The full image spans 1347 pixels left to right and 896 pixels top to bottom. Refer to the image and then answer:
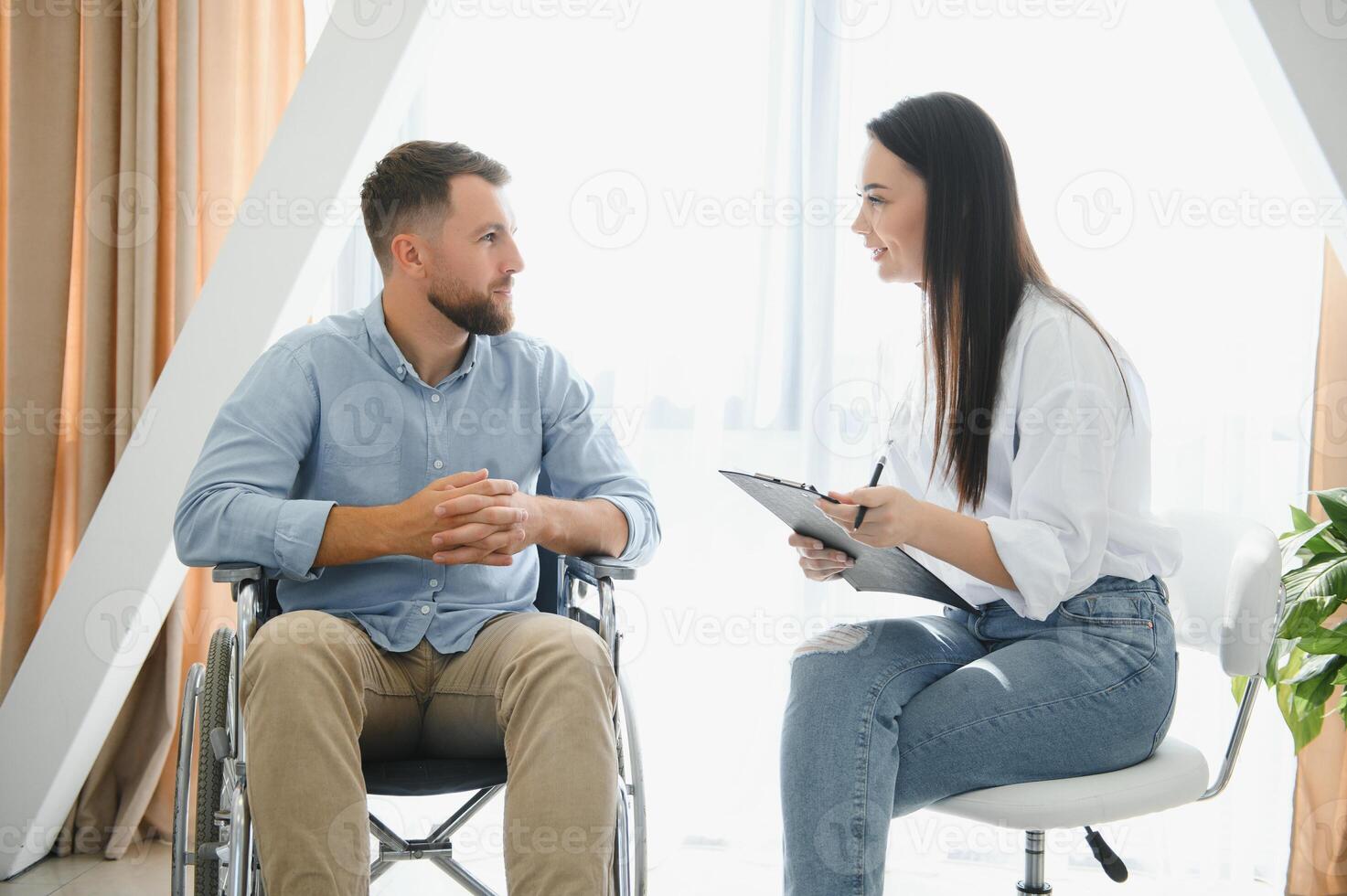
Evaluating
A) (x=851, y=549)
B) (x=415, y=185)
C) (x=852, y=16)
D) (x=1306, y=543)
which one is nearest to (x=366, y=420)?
(x=415, y=185)

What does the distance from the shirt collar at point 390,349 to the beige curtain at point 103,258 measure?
3.13 ft

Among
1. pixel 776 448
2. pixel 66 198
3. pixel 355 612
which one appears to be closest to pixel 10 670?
pixel 66 198

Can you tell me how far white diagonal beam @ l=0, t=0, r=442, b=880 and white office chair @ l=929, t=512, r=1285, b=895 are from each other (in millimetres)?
1564

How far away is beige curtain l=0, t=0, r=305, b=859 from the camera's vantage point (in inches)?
94.3

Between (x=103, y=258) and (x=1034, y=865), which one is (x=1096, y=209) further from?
(x=103, y=258)

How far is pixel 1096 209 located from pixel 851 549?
129cm

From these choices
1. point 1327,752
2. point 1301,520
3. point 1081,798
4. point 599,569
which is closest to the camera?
point 1081,798

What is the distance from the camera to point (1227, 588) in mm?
1408

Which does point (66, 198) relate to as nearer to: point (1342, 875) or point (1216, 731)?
point (1216, 731)

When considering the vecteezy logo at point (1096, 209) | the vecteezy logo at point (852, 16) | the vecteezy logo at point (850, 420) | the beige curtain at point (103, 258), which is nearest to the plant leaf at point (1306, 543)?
the vecteezy logo at point (1096, 209)

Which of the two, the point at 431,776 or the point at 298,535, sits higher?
the point at 298,535

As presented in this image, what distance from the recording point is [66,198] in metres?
2.44

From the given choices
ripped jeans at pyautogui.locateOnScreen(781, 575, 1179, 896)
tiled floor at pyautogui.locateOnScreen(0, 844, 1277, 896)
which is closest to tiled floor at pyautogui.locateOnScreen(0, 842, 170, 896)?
tiled floor at pyautogui.locateOnScreen(0, 844, 1277, 896)

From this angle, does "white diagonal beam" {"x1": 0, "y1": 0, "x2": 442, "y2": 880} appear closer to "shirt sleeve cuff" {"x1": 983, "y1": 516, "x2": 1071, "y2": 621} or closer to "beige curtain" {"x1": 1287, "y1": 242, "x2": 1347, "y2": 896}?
"shirt sleeve cuff" {"x1": 983, "y1": 516, "x2": 1071, "y2": 621}
